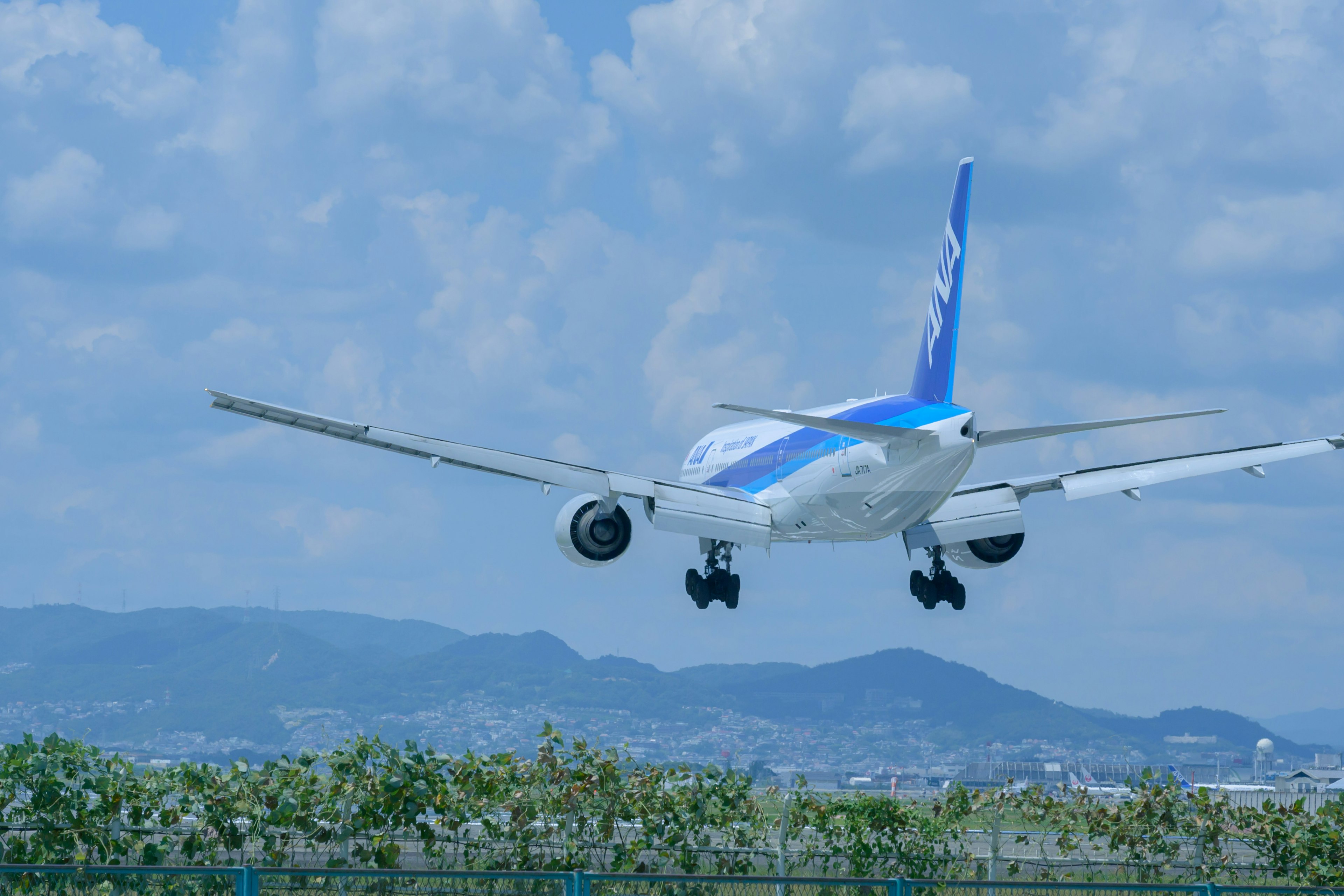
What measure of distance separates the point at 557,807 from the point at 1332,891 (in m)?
12.0

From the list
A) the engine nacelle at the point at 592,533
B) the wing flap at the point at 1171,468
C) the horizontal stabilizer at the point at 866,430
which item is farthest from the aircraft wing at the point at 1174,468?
the engine nacelle at the point at 592,533

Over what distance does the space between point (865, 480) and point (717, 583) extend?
8.57 m

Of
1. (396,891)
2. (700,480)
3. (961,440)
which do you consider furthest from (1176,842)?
(700,480)

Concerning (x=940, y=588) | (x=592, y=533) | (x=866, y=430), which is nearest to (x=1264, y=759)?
(x=940, y=588)

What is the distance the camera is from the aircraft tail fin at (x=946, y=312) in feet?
135

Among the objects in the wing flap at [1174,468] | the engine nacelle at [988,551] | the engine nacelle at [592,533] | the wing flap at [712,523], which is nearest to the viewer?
the wing flap at [1174,468]

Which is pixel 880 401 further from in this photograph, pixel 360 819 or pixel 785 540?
pixel 360 819

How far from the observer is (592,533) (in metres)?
44.4

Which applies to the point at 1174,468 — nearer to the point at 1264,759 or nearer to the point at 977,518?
the point at 977,518

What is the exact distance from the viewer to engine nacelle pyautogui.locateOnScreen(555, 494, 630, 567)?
44.4m

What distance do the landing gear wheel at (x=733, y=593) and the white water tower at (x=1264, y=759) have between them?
262ft

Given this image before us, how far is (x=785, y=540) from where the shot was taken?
4512 centimetres

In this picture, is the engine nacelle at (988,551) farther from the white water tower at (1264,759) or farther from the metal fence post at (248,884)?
the white water tower at (1264,759)

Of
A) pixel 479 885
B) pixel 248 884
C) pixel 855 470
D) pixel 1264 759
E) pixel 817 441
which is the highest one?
pixel 817 441
